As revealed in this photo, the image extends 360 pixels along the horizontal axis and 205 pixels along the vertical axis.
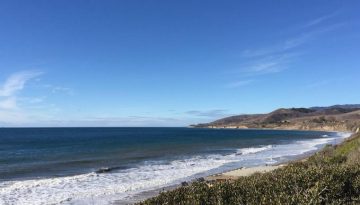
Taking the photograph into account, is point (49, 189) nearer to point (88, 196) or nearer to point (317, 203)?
point (88, 196)

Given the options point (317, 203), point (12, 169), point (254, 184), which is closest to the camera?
point (317, 203)

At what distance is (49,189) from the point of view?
22719mm

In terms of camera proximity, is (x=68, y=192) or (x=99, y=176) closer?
(x=68, y=192)

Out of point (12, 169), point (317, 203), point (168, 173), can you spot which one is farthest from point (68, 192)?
point (317, 203)

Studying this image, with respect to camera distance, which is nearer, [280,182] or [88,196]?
[280,182]

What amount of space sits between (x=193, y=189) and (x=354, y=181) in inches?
135

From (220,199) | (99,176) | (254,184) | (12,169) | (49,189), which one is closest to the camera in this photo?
(220,199)

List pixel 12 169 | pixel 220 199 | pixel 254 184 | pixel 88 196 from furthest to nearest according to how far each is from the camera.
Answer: pixel 12 169 → pixel 88 196 → pixel 254 184 → pixel 220 199

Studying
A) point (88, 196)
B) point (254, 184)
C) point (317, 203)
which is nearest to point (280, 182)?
point (254, 184)

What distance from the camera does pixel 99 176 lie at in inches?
1107

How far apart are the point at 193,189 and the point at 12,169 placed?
101 ft

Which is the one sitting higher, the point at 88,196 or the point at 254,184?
the point at 254,184

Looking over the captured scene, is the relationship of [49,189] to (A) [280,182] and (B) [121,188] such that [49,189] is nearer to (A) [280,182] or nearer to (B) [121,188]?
(B) [121,188]

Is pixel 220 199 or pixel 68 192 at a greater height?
pixel 220 199
